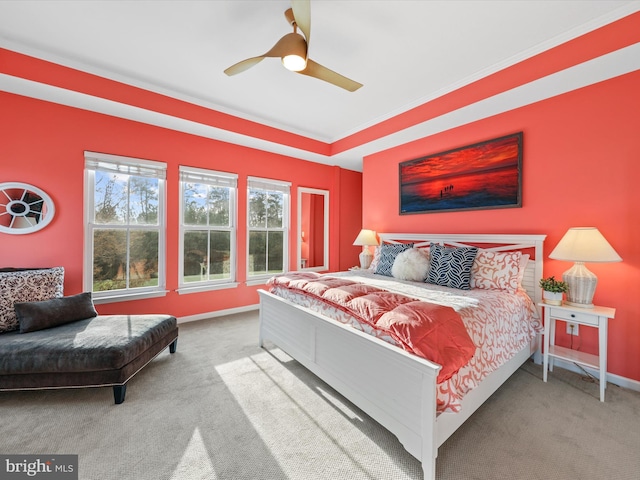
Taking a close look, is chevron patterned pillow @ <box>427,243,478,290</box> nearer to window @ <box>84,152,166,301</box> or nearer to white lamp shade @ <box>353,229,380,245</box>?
white lamp shade @ <box>353,229,380,245</box>

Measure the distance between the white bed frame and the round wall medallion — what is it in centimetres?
257

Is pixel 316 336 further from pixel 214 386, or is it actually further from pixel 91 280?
pixel 91 280

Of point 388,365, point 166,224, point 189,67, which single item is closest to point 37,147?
point 166,224

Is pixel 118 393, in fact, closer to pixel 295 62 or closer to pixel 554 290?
pixel 295 62

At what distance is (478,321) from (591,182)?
76.2 inches

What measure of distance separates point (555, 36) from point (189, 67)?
133 inches

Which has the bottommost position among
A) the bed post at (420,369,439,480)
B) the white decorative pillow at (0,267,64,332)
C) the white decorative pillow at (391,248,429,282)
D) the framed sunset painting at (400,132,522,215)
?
the bed post at (420,369,439,480)

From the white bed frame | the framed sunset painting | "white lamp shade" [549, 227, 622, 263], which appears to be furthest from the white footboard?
the framed sunset painting

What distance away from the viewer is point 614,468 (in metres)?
1.52

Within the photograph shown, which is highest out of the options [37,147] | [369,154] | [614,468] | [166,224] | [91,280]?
[369,154]

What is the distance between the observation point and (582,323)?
2.27m

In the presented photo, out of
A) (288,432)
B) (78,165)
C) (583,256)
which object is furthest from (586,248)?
(78,165)

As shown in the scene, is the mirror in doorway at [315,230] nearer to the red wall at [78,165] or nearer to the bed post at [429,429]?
the red wall at [78,165]

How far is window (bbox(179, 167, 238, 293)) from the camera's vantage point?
389 centimetres
